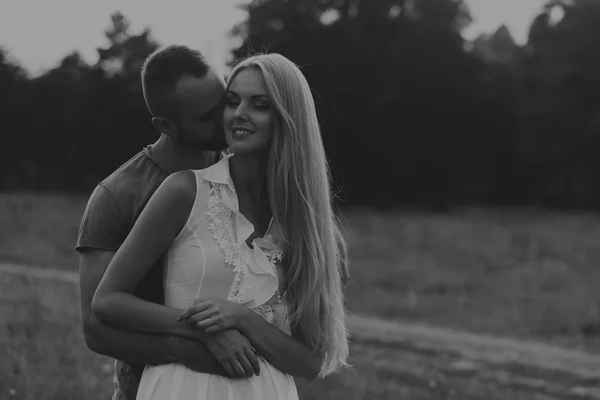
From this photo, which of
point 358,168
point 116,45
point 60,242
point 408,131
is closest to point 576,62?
point 408,131

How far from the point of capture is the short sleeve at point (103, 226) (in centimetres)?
257

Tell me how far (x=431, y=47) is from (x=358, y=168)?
19.6 feet

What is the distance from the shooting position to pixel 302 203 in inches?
102

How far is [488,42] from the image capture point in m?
43.0

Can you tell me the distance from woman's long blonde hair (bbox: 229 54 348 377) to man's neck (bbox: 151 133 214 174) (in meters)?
0.26

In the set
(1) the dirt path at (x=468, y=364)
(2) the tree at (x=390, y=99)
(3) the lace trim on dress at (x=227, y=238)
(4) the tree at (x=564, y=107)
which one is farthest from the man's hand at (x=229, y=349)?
(4) the tree at (x=564, y=107)

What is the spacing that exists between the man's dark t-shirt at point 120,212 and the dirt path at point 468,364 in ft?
9.90

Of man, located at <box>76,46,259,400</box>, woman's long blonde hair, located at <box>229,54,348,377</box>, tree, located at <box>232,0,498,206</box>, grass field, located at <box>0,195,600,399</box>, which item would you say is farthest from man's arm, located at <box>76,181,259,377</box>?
tree, located at <box>232,0,498,206</box>

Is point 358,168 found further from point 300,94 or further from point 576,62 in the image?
point 300,94

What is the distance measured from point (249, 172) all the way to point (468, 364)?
16.3 feet

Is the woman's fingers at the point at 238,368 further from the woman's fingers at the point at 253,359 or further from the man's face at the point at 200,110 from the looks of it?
the man's face at the point at 200,110

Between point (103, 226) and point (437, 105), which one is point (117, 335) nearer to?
point (103, 226)

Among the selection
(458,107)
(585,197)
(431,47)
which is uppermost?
(431,47)

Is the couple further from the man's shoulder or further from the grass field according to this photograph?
the grass field
